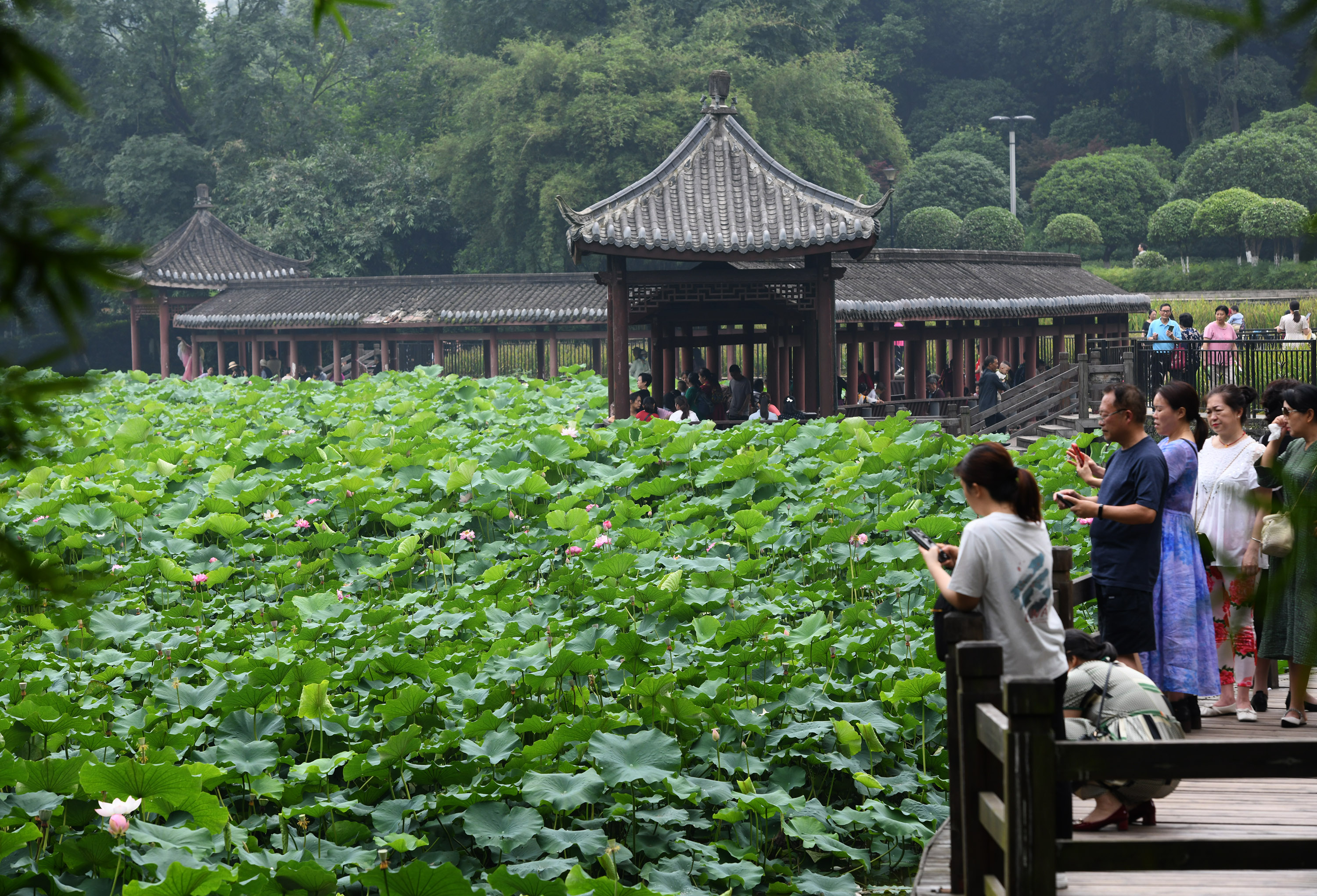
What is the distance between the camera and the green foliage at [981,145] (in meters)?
31.8

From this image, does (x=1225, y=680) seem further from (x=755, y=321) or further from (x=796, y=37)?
(x=796, y=37)

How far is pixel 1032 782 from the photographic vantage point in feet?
6.25

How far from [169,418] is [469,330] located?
6383 millimetres

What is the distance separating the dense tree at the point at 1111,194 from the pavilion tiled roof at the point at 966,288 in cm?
1282

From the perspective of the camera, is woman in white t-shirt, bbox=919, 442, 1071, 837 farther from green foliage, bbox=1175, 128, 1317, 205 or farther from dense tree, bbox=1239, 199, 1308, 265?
green foliage, bbox=1175, 128, 1317, 205

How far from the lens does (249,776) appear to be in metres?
3.54

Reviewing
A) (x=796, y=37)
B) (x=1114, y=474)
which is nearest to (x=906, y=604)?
(x=1114, y=474)

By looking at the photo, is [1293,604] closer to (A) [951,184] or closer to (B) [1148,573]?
(B) [1148,573]

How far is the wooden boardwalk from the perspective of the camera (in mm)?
2377

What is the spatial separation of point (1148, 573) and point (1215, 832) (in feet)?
2.60

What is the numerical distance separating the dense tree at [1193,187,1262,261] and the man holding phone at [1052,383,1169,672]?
24076mm

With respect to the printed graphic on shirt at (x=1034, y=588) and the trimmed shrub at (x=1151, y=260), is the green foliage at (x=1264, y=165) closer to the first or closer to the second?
the trimmed shrub at (x=1151, y=260)

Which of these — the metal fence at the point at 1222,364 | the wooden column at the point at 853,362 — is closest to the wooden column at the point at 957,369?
the wooden column at the point at 853,362

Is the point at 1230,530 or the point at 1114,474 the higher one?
the point at 1114,474
